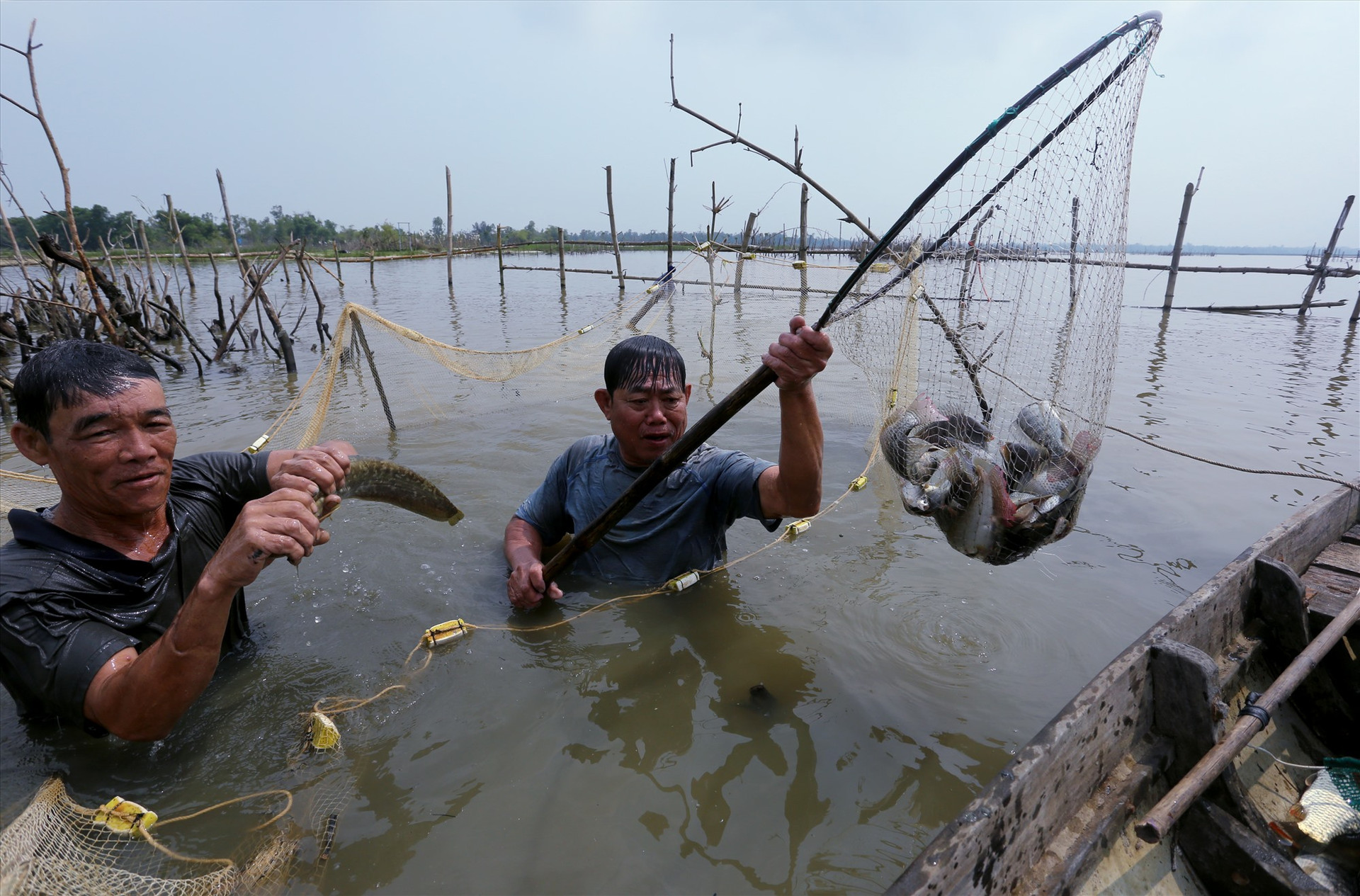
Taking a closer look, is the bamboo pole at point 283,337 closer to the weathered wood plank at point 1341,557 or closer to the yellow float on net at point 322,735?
the yellow float on net at point 322,735

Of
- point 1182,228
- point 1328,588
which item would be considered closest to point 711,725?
point 1328,588

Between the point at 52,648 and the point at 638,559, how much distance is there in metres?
2.08

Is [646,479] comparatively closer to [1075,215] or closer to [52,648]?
[52,648]

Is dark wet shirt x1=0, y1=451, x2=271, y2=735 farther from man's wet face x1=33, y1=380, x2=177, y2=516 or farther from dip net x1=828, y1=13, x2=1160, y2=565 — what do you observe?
dip net x1=828, y1=13, x2=1160, y2=565

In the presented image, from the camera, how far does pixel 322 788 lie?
215 cm

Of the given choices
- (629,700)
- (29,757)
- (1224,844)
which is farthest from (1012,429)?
(29,757)

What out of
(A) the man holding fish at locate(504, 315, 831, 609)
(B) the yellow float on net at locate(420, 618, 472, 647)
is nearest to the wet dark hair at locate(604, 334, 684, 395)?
(A) the man holding fish at locate(504, 315, 831, 609)

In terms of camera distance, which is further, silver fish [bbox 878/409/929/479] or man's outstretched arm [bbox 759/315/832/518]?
silver fish [bbox 878/409/929/479]

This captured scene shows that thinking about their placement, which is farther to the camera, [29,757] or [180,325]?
[180,325]

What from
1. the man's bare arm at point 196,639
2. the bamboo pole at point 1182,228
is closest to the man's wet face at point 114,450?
the man's bare arm at point 196,639

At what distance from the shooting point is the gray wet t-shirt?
2939 mm

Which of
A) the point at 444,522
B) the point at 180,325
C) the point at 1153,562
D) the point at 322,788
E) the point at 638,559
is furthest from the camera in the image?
the point at 180,325

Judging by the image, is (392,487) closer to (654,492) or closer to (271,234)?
(654,492)

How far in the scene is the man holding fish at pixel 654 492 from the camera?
8.33 feet
